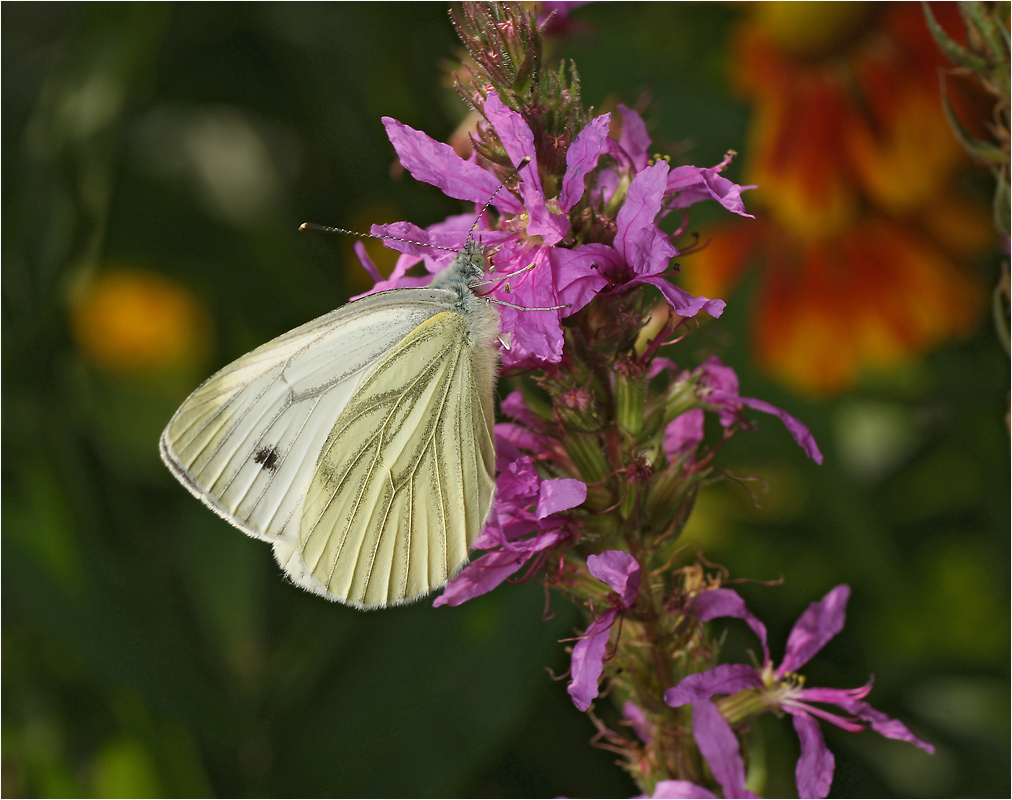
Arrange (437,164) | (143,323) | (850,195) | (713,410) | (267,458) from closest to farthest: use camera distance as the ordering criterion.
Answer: (437,164)
(713,410)
(267,458)
(850,195)
(143,323)

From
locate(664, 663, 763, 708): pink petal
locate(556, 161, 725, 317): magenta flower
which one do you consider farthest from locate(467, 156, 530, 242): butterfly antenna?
locate(664, 663, 763, 708): pink petal

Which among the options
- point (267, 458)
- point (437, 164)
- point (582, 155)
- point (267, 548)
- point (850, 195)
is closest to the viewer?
point (582, 155)

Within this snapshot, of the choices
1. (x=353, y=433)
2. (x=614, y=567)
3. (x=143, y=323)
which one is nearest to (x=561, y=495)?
(x=614, y=567)

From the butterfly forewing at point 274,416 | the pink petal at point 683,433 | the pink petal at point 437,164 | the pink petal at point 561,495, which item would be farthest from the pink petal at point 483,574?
the pink petal at point 437,164

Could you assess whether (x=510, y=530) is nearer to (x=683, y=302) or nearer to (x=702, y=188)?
(x=683, y=302)

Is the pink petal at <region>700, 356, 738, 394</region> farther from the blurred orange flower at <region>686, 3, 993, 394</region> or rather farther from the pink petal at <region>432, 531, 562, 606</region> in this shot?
the blurred orange flower at <region>686, 3, 993, 394</region>

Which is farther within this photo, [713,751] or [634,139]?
[634,139]
